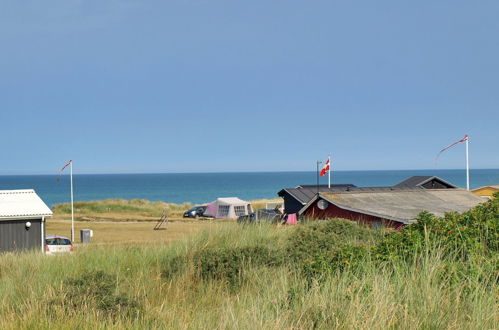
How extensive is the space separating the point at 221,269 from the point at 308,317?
6112 mm

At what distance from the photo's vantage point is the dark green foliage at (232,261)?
39.0 ft

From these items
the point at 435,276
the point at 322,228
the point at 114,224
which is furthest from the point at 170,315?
the point at 114,224

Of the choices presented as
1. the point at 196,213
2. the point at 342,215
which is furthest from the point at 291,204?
the point at 196,213

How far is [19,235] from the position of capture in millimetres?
29703

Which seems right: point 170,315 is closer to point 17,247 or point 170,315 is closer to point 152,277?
point 152,277

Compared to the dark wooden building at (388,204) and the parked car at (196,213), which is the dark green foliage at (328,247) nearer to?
the dark wooden building at (388,204)

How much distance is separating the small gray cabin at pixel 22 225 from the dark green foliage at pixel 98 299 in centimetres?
2082

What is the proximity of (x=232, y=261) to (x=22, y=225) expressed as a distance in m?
20.8

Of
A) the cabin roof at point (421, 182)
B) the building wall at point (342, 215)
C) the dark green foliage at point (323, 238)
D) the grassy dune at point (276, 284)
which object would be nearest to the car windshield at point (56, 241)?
the building wall at point (342, 215)

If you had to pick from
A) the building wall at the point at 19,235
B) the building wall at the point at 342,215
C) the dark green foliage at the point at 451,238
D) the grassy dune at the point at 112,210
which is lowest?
the grassy dune at the point at 112,210

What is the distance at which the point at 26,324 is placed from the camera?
7.36 metres

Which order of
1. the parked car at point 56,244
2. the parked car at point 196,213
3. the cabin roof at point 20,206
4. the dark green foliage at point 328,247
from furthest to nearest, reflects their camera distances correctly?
1. the parked car at point 196,213
2. the parked car at point 56,244
3. the cabin roof at point 20,206
4. the dark green foliage at point 328,247

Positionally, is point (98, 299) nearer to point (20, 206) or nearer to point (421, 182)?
point (20, 206)

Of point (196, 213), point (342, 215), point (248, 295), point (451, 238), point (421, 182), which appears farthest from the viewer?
point (196, 213)
